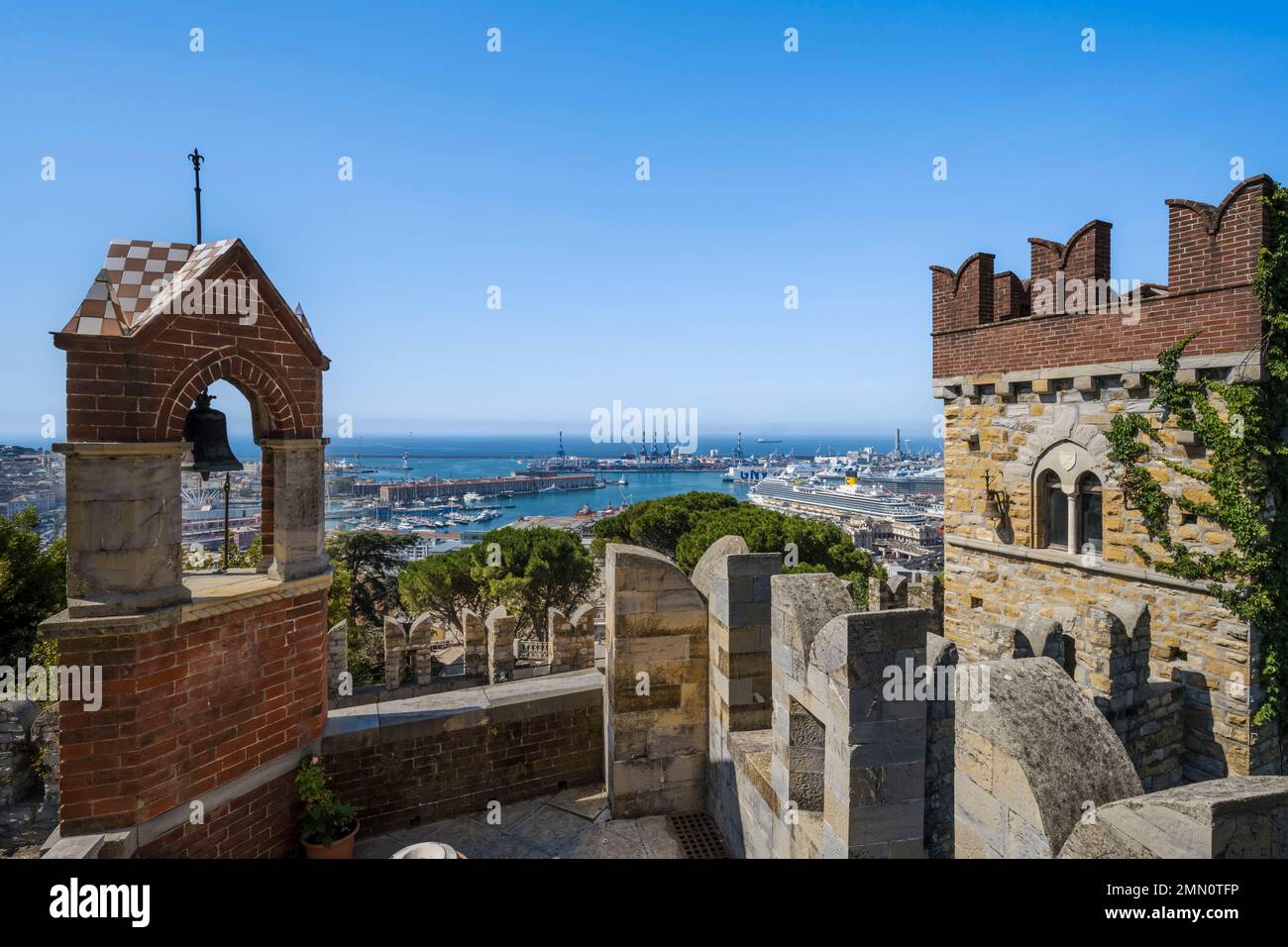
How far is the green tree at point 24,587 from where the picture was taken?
16.0 meters

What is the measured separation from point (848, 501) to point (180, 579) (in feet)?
324

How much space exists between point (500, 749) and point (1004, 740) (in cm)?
509

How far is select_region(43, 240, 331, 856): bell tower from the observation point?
473 centimetres

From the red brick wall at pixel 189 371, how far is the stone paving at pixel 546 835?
12.8 ft

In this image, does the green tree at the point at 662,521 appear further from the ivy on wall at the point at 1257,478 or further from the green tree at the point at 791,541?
the ivy on wall at the point at 1257,478

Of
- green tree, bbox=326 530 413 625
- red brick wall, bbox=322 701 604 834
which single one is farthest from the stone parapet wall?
green tree, bbox=326 530 413 625

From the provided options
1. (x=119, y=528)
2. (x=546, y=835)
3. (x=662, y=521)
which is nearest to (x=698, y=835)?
(x=546, y=835)

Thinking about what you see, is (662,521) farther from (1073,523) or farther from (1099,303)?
(1099,303)

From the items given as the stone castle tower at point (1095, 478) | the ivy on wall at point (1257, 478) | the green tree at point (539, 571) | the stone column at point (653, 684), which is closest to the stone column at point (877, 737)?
the stone column at point (653, 684)

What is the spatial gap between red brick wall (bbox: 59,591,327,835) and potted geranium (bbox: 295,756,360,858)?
0.33 metres

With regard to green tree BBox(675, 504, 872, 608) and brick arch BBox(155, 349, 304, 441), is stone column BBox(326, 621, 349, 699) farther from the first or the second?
green tree BBox(675, 504, 872, 608)

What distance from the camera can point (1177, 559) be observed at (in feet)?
28.6
